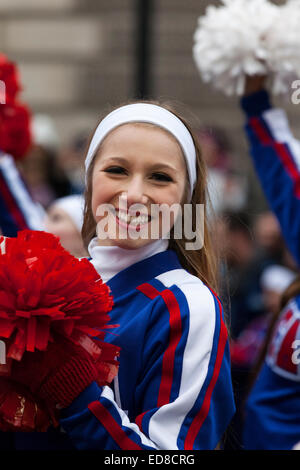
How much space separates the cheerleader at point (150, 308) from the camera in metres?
1.51

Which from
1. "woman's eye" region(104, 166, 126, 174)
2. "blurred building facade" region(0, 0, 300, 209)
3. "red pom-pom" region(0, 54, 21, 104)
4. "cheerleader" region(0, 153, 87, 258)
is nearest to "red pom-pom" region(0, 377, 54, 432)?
"woman's eye" region(104, 166, 126, 174)

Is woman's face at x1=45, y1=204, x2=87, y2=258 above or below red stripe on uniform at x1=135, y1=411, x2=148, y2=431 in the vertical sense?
above

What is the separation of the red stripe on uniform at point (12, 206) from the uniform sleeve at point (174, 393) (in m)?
1.66

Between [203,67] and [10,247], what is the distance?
1.49 m

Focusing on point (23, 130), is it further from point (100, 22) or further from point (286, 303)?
point (100, 22)

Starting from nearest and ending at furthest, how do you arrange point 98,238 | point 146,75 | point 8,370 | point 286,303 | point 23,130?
1. point 8,370
2. point 98,238
3. point 286,303
4. point 23,130
5. point 146,75

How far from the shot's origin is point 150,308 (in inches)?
65.1

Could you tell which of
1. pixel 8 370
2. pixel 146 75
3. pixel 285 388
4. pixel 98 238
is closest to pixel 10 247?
pixel 8 370

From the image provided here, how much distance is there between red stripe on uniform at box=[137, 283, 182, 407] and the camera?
1.56 meters

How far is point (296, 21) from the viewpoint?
265 cm

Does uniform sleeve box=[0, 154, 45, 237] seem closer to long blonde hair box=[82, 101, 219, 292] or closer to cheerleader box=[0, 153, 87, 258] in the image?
cheerleader box=[0, 153, 87, 258]
